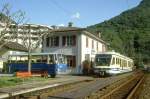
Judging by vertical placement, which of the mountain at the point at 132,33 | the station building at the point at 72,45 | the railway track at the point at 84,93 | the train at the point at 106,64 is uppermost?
the mountain at the point at 132,33

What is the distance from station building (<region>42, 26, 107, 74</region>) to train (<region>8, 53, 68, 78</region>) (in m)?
9.92

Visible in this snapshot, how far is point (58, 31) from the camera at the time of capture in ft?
171

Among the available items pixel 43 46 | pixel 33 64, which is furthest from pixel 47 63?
pixel 43 46

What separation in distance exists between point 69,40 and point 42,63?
13.7 meters

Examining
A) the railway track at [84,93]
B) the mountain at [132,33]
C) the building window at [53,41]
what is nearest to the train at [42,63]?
the building window at [53,41]

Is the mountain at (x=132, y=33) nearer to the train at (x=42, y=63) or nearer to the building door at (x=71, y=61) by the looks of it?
the building door at (x=71, y=61)

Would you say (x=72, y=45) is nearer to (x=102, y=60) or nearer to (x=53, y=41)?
(x=53, y=41)

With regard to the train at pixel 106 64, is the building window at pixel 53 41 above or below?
above

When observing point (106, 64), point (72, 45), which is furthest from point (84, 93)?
point (72, 45)

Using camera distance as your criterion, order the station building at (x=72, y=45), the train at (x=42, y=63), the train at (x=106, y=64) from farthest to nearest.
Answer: the station building at (x=72, y=45)
the train at (x=106, y=64)
the train at (x=42, y=63)

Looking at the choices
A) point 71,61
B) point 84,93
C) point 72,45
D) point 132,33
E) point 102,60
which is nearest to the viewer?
point 84,93

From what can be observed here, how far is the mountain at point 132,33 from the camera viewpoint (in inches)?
4651

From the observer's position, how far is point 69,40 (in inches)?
2044

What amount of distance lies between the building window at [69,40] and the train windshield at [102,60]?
7929mm
